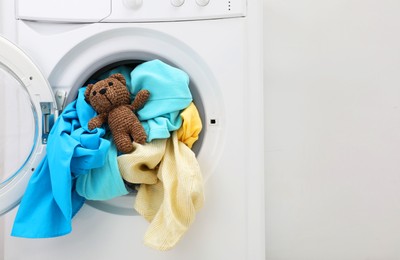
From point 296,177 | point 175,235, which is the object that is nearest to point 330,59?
point 296,177

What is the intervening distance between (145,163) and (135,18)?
355mm

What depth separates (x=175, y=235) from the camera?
58 cm

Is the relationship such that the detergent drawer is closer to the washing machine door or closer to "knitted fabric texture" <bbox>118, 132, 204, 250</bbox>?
the washing machine door

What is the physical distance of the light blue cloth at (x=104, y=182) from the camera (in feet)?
1.95

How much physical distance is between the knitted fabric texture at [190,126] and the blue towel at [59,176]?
17 cm

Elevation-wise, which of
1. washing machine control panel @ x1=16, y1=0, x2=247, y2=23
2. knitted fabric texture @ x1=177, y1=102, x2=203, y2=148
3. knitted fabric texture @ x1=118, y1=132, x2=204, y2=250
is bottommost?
knitted fabric texture @ x1=118, y1=132, x2=204, y2=250

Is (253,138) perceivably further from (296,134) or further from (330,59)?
(330,59)

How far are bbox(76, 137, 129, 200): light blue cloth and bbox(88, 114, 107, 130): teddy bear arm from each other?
66mm

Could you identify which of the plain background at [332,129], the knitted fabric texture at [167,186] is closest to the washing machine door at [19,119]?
the knitted fabric texture at [167,186]

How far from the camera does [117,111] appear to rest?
2.04 ft

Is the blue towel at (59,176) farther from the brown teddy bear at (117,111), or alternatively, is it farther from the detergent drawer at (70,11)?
the detergent drawer at (70,11)

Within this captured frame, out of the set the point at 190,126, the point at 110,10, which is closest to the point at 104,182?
the point at 190,126

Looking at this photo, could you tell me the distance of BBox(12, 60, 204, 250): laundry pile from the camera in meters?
0.57

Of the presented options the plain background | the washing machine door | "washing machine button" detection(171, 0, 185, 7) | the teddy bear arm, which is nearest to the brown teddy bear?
the teddy bear arm
